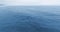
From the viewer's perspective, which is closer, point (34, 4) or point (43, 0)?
point (43, 0)

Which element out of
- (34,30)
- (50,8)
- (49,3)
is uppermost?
(49,3)

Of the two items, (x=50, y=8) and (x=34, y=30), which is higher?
(x=50, y=8)

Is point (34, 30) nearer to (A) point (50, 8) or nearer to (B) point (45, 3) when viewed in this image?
(B) point (45, 3)

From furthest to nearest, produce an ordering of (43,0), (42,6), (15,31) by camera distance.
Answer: (42,6)
(43,0)
(15,31)

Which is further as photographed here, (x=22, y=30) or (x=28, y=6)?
(x=28, y=6)

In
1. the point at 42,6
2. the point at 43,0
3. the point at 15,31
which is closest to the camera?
the point at 15,31

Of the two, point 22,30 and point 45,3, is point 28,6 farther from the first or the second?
point 22,30

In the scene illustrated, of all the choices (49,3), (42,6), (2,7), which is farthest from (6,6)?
(49,3)

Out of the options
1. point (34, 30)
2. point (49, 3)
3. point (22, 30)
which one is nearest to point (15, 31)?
point (22, 30)

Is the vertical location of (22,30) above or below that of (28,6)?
below
